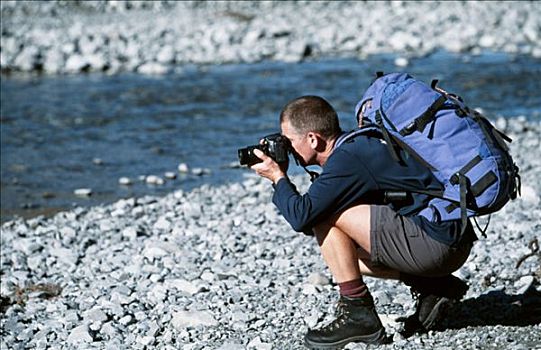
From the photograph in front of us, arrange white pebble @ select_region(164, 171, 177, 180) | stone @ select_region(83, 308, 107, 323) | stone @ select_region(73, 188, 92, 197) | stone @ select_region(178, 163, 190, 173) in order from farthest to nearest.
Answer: stone @ select_region(178, 163, 190, 173) < white pebble @ select_region(164, 171, 177, 180) < stone @ select_region(73, 188, 92, 197) < stone @ select_region(83, 308, 107, 323)

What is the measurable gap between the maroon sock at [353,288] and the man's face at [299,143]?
623 millimetres

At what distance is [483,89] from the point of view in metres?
16.8

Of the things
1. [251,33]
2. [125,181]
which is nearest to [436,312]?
[125,181]

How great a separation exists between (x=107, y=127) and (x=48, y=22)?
9.83 m

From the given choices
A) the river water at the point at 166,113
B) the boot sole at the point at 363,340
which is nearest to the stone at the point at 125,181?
the river water at the point at 166,113

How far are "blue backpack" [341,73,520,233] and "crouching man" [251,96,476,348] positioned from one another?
0.08m

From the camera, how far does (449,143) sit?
4.93 metres

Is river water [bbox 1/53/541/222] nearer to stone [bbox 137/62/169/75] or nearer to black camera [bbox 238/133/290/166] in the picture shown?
stone [bbox 137/62/169/75]

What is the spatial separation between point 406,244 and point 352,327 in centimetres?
51

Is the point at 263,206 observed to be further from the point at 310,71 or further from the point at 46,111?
the point at 310,71

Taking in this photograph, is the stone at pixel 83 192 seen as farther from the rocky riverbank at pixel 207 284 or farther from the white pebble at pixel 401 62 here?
the white pebble at pixel 401 62

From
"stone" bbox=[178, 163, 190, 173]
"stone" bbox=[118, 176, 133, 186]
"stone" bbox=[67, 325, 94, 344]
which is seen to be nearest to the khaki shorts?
"stone" bbox=[67, 325, 94, 344]

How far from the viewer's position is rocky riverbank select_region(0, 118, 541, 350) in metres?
5.88

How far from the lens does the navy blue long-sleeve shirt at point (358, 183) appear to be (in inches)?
197
